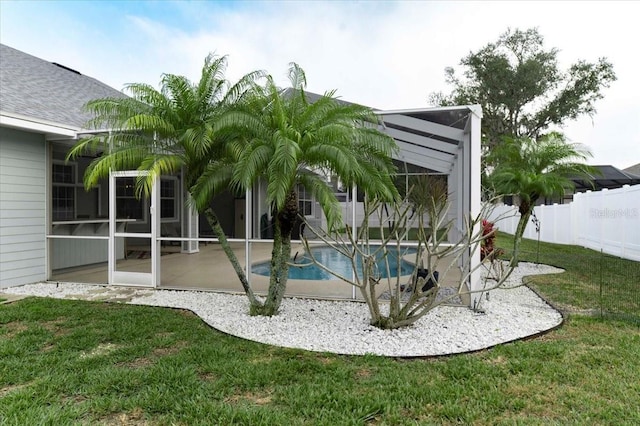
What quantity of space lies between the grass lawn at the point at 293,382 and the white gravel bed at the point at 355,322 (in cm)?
31

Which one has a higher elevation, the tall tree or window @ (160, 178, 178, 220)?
the tall tree

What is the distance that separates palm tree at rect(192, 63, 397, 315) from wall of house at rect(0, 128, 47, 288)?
4.69 metres

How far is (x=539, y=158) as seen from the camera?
9.86 metres

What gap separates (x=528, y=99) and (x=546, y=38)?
389 cm

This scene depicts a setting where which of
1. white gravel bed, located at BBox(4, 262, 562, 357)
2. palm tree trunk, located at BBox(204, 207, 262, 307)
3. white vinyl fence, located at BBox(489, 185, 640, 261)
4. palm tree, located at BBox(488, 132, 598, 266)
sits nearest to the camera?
white gravel bed, located at BBox(4, 262, 562, 357)

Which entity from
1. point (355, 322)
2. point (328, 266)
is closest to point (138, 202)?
point (328, 266)

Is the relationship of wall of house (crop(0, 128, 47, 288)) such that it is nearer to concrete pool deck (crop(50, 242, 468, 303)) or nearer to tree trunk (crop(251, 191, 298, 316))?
concrete pool deck (crop(50, 242, 468, 303))

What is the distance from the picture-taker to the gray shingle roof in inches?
333

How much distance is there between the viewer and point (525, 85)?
2491 cm

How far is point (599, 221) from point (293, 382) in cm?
1497

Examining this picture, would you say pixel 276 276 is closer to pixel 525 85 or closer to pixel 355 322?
pixel 355 322

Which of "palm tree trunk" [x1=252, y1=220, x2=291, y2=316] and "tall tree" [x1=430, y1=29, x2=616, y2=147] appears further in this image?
"tall tree" [x1=430, y1=29, x2=616, y2=147]

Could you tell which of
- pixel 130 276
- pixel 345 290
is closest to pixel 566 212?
pixel 345 290

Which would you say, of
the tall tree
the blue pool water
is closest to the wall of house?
the blue pool water
